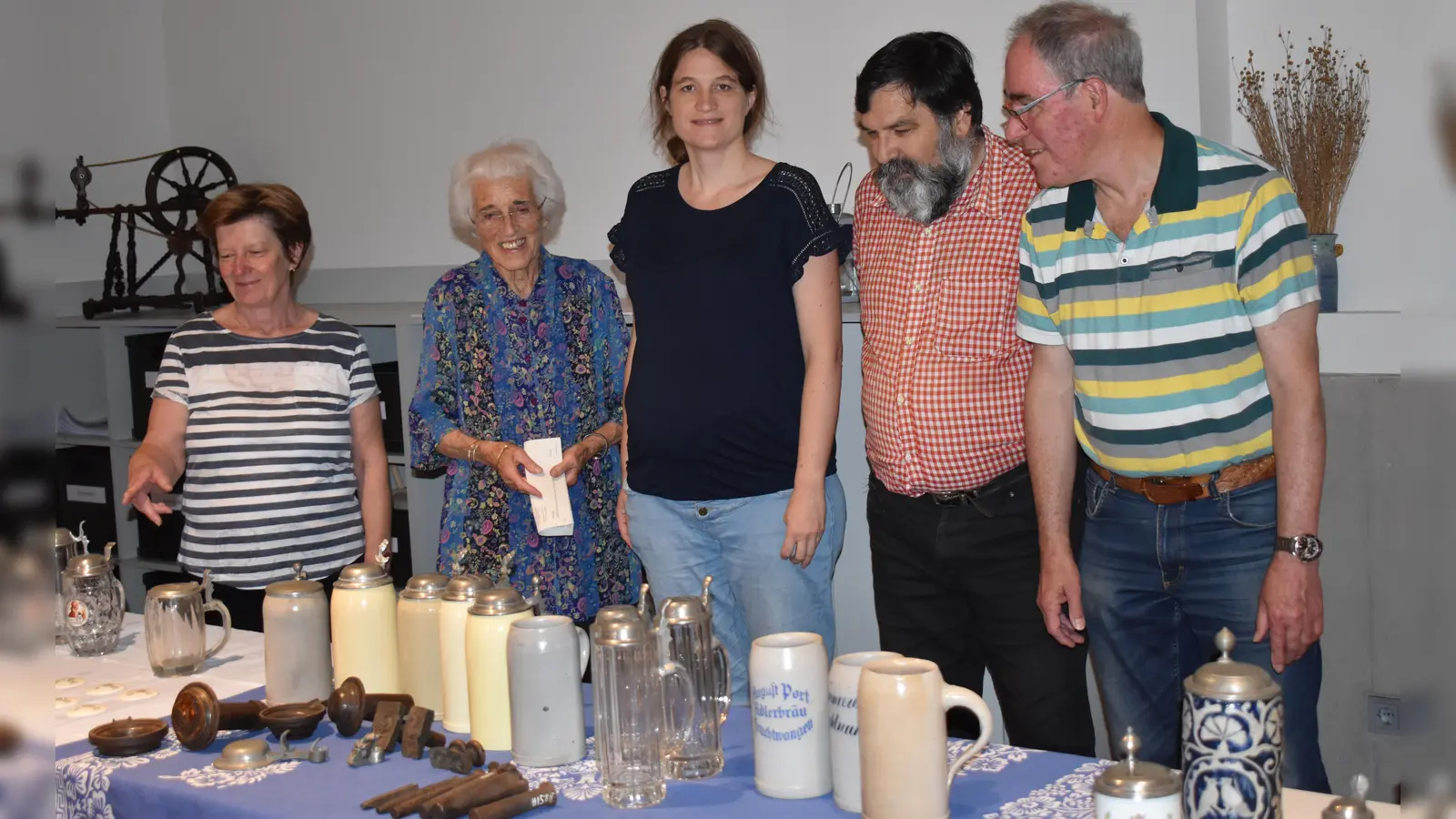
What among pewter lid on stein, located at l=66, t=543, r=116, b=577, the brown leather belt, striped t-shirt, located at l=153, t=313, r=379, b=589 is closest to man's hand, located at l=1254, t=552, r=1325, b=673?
the brown leather belt

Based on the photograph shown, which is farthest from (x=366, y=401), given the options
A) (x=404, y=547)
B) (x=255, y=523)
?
(x=404, y=547)

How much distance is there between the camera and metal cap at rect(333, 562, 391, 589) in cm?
189

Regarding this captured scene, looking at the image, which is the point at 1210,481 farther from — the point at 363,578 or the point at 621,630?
the point at 363,578

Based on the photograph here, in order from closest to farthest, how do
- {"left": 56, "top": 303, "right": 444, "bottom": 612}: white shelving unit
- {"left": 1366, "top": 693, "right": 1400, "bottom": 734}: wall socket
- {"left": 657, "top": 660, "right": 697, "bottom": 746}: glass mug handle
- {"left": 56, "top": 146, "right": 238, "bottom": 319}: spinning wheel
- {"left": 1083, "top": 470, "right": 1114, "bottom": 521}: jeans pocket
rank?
{"left": 657, "top": 660, "right": 697, "bottom": 746}: glass mug handle
{"left": 1083, "top": 470, "right": 1114, "bottom": 521}: jeans pocket
{"left": 1366, "top": 693, "right": 1400, "bottom": 734}: wall socket
{"left": 56, "top": 303, "right": 444, "bottom": 612}: white shelving unit
{"left": 56, "top": 146, "right": 238, "bottom": 319}: spinning wheel

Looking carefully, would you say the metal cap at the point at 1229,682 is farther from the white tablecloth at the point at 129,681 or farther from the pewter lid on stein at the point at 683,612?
the white tablecloth at the point at 129,681

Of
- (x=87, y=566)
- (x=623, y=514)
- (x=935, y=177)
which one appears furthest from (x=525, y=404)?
(x=935, y=177)

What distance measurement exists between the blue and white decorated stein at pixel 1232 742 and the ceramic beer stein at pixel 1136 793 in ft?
0.14

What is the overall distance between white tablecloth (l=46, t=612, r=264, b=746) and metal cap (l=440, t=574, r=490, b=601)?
462 mm

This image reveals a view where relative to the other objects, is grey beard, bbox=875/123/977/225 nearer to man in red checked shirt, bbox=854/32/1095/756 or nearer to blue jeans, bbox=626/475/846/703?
man in red checked shirt, bbox=854/32/1095/756

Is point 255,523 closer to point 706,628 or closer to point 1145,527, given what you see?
point 706,628

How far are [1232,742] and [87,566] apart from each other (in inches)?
75.8

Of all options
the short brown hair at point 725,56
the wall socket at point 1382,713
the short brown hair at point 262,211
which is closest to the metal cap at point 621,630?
the short brown hair at point 725,56

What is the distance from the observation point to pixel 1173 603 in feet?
6.46

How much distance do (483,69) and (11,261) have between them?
4.06 m
